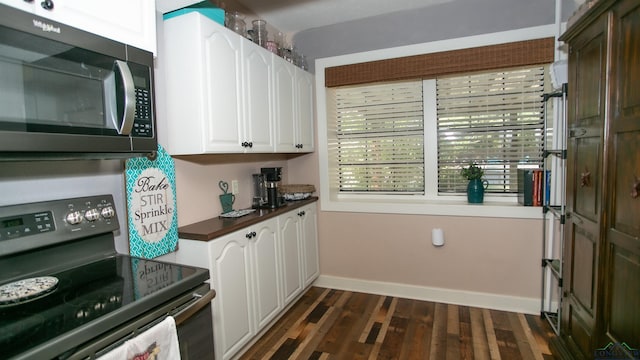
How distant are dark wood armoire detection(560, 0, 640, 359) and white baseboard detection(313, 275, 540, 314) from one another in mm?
732

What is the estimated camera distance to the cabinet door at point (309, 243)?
2.99 meters

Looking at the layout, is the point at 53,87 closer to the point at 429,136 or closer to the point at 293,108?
the point at 293,108

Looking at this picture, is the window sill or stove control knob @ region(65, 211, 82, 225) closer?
stove control knob @ region(65, 211, 82, 225)

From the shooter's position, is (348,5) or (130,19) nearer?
(130,19)

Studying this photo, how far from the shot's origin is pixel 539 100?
2.68 metres

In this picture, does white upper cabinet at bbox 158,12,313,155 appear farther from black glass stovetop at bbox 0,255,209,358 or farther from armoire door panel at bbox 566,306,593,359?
armoire door panel at bbox 566,306,593,359

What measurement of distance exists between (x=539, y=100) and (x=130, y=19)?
2.83 metres

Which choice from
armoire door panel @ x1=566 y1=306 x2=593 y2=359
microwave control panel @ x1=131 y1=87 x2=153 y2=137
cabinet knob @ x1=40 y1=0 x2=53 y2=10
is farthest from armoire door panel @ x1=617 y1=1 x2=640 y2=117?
cabinet knob @ x1=40 y1=0 x2=53 y2=10

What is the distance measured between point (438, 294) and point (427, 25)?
2.29 m

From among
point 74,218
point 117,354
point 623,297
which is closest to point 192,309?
point 117,354

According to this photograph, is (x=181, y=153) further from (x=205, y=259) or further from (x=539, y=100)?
(x=539, y=100)

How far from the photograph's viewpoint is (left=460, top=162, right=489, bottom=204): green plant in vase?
9.18 feet

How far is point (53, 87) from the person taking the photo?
3.42ft

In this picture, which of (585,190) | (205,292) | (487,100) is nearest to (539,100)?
(487,100)
